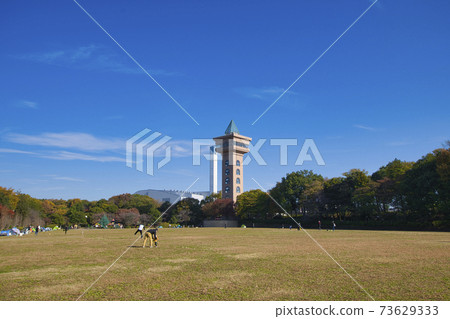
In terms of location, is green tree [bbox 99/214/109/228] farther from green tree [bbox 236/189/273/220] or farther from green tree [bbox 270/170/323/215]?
green tree [bbox 270/170/323/215]

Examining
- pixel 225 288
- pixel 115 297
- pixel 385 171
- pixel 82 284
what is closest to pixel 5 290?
pixel 82 284

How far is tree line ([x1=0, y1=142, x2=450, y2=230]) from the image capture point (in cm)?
4544

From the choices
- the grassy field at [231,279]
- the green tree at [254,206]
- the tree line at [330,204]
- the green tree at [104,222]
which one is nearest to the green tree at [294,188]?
the tree line at [330,204]

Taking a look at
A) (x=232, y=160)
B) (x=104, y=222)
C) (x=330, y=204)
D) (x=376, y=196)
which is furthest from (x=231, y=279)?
(x=232, y=160)

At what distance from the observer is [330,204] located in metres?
65.4

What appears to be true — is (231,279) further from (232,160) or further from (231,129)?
(231,129)

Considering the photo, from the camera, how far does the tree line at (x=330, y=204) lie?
4544cm

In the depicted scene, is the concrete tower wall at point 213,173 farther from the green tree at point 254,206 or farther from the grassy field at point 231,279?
the grassy field at point 231,279

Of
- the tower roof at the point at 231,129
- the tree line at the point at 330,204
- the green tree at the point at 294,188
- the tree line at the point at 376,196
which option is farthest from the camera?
the tower roof at the point at 231,129

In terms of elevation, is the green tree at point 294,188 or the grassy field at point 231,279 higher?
the green tree at point 294,188
